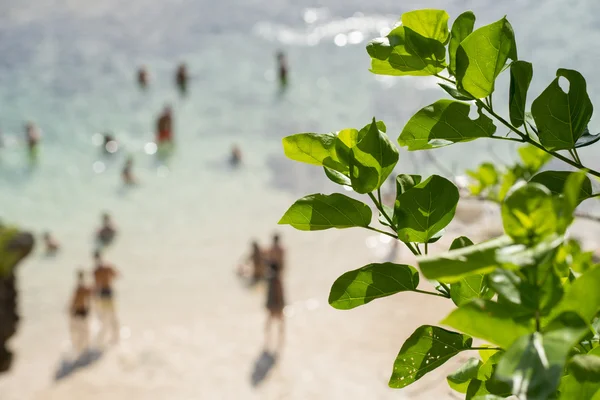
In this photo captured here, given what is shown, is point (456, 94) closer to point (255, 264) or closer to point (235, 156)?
point (255, 264)

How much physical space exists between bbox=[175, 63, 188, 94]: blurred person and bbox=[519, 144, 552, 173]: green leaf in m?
9.59

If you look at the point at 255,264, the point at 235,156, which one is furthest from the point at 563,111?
the point at 235,156

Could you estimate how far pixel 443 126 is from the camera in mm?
395

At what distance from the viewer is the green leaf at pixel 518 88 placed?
1.24 feet

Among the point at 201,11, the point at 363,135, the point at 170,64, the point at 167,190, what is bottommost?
the point at 167,190

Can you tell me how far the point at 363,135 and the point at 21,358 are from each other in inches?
221

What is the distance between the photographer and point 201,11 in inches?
430

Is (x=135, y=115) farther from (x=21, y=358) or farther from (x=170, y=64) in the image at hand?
(x=21, y=358)

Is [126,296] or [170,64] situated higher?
[170,64]

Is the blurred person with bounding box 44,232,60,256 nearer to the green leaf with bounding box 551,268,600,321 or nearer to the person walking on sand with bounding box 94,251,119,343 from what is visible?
the person walking on sand with bounding box 94,251,119,343

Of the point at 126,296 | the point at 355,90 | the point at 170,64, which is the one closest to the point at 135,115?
the point at 170,64

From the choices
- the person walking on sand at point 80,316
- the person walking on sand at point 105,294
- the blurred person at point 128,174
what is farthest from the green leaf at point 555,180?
the blurred person at point 128,174

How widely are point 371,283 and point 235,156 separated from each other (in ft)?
28.3

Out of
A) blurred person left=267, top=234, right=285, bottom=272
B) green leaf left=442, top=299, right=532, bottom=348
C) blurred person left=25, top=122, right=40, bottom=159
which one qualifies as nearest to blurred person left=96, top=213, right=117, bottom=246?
blurred person left=25, top=122, right=40, bottom=159
